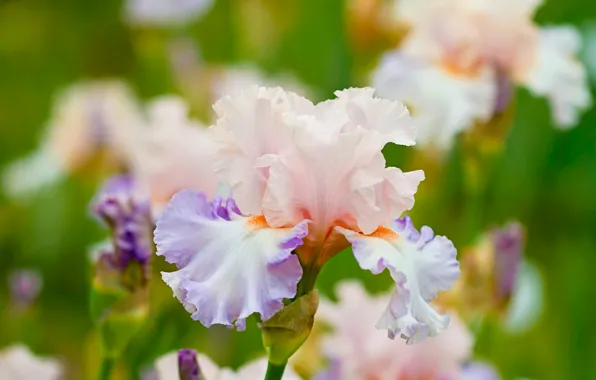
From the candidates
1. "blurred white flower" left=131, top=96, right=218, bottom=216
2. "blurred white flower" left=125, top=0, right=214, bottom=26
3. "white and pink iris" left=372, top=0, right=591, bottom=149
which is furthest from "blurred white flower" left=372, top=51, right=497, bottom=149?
"blurred white flower" left=125, top=0, right=214, bottom=26

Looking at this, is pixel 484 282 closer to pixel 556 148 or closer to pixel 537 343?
pixel 537 343

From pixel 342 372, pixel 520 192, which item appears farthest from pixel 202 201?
pixel 520 192

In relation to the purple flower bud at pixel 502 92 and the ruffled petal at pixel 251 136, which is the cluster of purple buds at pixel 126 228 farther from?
the purple flower bud at pixel 502 92

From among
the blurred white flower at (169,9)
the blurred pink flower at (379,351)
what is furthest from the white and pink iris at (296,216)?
the blurred white flower at (169,9)

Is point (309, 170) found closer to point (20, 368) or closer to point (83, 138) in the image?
point (20, 368)

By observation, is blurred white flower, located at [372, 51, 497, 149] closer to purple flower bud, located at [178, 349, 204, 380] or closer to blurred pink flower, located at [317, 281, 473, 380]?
blurred pink flower, located at [317, 281, 473, 380]

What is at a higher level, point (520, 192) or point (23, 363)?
point (23, 363)
